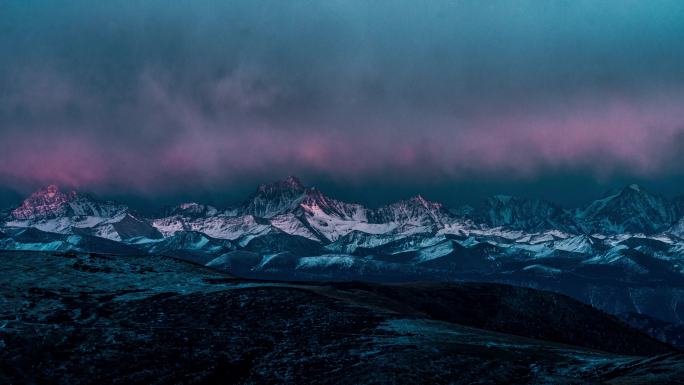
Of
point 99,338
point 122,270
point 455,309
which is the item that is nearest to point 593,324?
point 455,309

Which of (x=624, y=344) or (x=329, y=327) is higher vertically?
(x=329, y=327)

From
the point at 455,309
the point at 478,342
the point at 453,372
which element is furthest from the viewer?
the point at 455,309

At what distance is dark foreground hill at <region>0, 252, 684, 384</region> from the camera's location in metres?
35.4

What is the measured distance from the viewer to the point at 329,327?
163ft

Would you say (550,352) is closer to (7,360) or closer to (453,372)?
(453,372)

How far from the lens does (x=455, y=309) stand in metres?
94.8

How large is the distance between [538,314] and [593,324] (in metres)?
13.5

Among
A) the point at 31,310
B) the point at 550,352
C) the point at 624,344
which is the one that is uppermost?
the point at 31,310

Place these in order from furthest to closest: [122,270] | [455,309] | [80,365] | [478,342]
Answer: [455,309] < [122,270] < [478,342] < [80,365]

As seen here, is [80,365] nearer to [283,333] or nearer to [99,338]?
[99,338]

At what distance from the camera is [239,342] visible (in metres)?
44.8

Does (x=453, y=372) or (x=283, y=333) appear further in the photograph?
(x=283, y=333)

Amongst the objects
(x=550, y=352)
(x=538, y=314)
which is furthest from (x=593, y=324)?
(x=550, y=352)

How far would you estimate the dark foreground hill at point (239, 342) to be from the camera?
35.4 m
